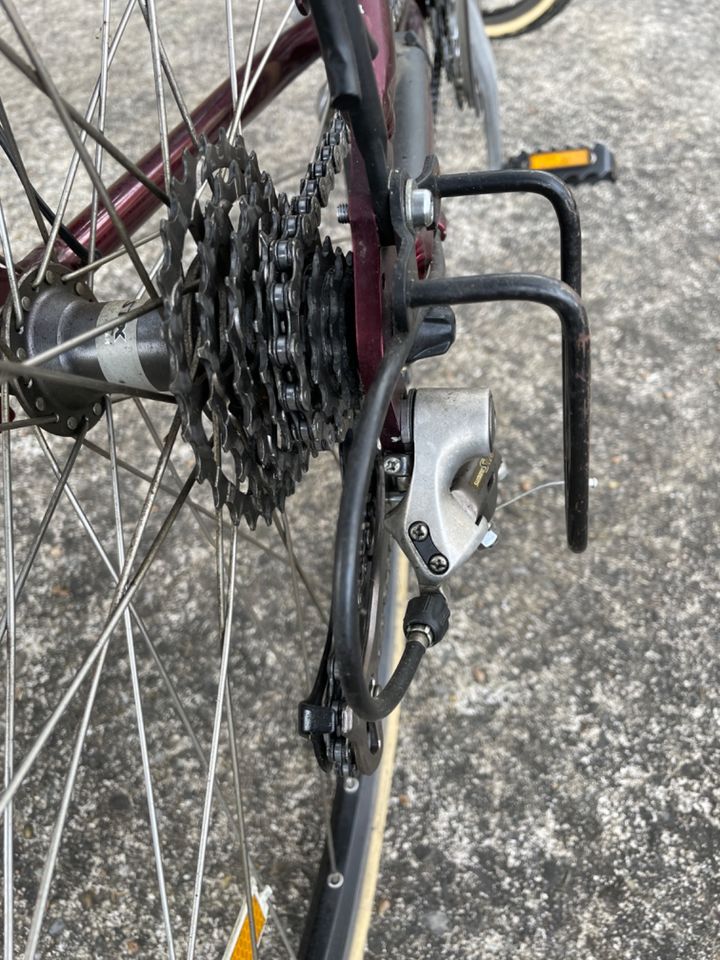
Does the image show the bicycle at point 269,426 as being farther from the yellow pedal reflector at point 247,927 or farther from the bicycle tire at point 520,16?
the bicycle tire at point 520,16

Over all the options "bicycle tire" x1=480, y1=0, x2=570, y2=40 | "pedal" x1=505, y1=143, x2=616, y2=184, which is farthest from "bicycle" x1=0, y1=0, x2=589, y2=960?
"bicycle tire" x1=480, y1=0, x2=570, y2=40

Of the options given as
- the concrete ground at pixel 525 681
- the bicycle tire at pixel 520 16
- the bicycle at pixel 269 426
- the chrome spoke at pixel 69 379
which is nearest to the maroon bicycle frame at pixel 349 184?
the bicycle at pixel 269 426

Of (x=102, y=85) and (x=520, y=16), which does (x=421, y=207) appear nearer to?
(x=102, y=85)

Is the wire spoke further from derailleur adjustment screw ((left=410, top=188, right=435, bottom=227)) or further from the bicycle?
derailleur adjustment screw ((left=410, top=188, right=435, bottom=227))

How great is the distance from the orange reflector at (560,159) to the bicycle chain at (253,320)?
81 cm

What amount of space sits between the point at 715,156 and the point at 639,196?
14 centimetres

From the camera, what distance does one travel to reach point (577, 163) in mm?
1240

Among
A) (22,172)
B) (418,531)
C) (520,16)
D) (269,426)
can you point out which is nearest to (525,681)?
(418,531)

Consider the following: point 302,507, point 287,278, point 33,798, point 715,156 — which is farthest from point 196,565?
point 715,156

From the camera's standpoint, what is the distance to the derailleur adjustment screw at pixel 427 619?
0.53 metres

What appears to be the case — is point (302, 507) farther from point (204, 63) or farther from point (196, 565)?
point (204, 63)

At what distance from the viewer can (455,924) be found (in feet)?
2.36

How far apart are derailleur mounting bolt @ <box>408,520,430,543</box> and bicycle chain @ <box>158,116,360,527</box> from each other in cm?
8

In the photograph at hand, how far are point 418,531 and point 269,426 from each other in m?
0.13
